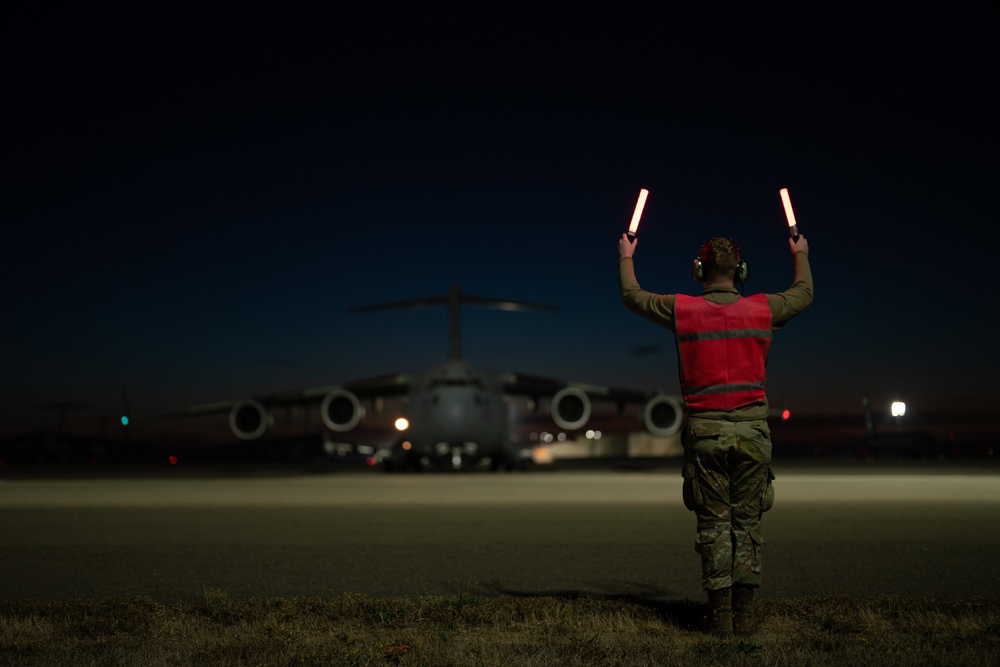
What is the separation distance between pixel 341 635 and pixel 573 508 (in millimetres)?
8318

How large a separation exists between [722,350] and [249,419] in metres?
24.9

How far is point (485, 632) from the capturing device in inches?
163

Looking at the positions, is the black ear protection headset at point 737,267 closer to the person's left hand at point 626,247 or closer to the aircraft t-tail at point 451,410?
the person's left hand at point 626,247

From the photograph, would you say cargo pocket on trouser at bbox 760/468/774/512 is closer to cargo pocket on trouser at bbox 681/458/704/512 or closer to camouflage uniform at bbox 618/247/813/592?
camouflage uniform at bbox 618/247/813/592

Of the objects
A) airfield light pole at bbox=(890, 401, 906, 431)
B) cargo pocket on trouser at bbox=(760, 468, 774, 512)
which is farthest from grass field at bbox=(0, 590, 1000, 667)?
airfield light pole at bbox=(890, 401, 906, 431)

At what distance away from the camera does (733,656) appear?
3619 millimetres

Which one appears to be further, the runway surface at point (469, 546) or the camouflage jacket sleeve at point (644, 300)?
the runway surface at point (469, 546)

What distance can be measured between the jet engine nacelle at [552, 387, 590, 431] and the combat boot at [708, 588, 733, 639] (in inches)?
890

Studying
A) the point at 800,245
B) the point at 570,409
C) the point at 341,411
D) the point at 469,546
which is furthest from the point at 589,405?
the point at 800,245

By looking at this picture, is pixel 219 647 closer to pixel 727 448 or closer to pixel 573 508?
pixel 727 448

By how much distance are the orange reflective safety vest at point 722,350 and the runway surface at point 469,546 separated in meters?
1.60

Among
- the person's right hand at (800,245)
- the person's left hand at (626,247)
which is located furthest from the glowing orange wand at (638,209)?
the person's right hand at (800,245)

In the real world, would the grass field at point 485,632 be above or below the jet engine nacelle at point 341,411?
below

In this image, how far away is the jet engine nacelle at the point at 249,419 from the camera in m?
27.3
